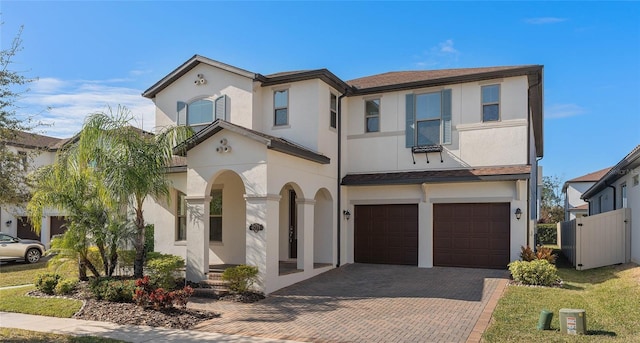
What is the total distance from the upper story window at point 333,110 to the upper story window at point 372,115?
1171 millimetres

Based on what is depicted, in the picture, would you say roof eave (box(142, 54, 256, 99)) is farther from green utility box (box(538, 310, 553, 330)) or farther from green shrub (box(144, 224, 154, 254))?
green utility box (box(538, 310, 553, 330))

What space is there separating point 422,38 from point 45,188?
11464 mm

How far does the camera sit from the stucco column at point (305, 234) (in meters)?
13.9

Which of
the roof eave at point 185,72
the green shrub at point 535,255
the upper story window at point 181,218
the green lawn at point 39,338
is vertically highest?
the roof eave at point 185,72

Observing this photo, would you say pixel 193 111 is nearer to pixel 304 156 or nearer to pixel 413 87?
pixel 304 156

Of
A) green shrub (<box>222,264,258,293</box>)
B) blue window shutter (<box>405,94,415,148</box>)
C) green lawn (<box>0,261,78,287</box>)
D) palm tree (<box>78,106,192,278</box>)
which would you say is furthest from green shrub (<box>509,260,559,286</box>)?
green lawn (<box>0,261,78,287</box>)

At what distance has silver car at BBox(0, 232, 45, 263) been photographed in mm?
19875

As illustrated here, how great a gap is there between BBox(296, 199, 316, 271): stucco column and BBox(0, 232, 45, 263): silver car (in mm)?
13405

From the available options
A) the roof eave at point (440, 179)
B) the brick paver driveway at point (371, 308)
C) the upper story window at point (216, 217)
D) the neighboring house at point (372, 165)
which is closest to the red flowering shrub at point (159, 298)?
the brick paver driveway at point (371, 308)

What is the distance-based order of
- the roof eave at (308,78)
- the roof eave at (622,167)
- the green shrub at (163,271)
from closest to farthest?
the green shrub at (163,271), the roof eave at (622,167), the roof eave at (308,78)

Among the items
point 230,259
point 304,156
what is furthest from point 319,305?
point 230,259

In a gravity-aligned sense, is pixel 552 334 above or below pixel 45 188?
below

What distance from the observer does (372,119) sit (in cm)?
1706

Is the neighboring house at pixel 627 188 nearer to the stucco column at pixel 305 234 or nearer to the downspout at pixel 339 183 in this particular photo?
the downspout at pixel 339 183
